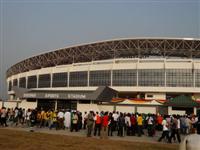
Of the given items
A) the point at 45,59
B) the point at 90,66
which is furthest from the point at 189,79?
the point at 45,59

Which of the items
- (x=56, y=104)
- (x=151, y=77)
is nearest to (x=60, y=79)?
(x=151, y=77)

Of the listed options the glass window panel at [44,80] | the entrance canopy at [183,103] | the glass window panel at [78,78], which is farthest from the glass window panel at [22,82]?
the entrance canopy at [183,103]

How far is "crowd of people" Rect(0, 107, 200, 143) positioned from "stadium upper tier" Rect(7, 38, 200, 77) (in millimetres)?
38839

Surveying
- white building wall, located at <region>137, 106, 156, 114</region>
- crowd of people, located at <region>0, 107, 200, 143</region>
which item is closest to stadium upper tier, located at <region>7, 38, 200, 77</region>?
white building wall, located at <region>137, 106, 156, 114</region>

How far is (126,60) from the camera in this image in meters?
61.0

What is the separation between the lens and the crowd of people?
739 inches

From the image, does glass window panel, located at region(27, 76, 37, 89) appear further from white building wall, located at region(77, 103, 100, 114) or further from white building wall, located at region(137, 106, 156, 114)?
white building wall, located at region(137, 106, 156, 114)

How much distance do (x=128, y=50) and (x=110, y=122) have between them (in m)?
45.4

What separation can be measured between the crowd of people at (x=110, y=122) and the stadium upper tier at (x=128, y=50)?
38839mm

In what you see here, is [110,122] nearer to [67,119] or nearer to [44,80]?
[67,119]

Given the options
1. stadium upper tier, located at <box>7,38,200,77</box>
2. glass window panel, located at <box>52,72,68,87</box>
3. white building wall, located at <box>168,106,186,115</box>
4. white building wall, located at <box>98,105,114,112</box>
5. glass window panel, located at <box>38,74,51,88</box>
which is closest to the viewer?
white building wall, located at <box>168,106,186,115</box>

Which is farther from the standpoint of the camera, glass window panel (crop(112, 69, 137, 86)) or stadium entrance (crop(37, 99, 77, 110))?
glass window panel (crop(112, 69, 137, 86))

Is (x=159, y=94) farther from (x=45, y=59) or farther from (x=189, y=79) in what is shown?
(x=45, y=59)

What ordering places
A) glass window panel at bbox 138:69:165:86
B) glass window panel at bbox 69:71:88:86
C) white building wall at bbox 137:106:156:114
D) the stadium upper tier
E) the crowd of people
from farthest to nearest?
glass window panel at bbox 69:71:88:86 → the stadium upper tier → glass window panel at bbox 138:69:165:86 → white building wall at bbox 137:106:156:114 → the crowd of people
